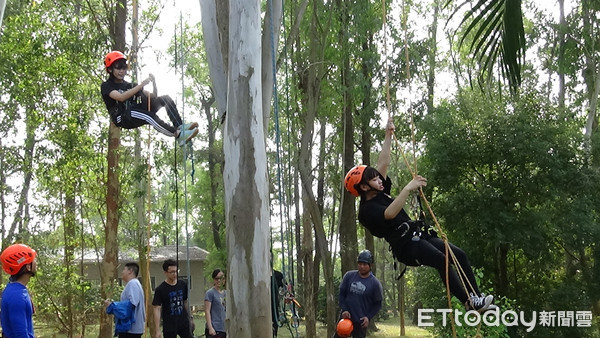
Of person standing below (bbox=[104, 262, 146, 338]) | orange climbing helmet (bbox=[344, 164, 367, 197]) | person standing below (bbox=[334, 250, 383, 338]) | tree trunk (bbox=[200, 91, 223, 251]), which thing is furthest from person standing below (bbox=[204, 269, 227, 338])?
tree trunk (bbox=[200, 91, 223, 251])

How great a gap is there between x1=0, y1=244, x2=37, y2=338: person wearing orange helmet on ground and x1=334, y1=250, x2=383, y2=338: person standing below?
12.2ft

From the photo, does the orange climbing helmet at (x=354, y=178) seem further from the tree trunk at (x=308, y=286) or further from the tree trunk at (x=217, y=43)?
the tree trunk at (x=308, y=286)

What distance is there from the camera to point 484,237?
14469 mm

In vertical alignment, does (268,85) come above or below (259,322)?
above

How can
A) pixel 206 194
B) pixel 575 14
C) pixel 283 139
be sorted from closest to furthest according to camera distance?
pixel 575 14 → pixel 283 139 → pixel 206 194

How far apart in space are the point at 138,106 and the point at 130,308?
2.00 m

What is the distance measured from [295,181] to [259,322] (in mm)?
17883

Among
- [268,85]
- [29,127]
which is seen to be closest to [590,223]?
[268,85]

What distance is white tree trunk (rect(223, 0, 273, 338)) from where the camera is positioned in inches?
262

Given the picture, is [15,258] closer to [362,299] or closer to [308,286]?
[362,299]

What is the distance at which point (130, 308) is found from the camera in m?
7.10

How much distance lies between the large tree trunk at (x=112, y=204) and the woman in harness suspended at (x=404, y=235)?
31.9 feet

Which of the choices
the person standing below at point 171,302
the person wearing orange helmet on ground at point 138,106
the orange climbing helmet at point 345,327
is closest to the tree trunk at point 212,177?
the person standing below at point 171,302

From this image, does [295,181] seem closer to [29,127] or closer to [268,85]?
[29,127]
